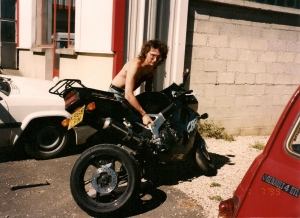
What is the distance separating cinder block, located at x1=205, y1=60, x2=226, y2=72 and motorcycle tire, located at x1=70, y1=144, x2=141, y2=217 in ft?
12.1

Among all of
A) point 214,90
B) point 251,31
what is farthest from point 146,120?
point 251,31

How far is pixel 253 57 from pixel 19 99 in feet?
15.4

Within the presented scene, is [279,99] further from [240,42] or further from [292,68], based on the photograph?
[240,42]

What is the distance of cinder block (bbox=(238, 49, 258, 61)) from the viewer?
22.2 feet

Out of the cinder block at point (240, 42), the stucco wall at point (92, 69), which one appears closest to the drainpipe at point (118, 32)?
the stucco wall at point (92, 69)

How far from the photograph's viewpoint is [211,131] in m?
6.46

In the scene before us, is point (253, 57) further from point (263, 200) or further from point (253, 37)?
point (263, 200)

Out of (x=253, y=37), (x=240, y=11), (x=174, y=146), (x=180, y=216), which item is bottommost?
(x=180, y=216)

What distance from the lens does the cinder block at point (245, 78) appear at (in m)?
6.85

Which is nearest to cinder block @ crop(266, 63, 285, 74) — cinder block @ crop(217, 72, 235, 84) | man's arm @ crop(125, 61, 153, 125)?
cinder block @ crop(217, 72, 235, 84)

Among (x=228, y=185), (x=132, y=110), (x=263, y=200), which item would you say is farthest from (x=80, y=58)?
(x=263, y=200)

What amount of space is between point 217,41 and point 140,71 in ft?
9.69

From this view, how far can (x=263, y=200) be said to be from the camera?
176cm

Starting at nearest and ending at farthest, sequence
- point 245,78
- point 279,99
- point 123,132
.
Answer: point 123,132 → point 245,78 → point 279,99
